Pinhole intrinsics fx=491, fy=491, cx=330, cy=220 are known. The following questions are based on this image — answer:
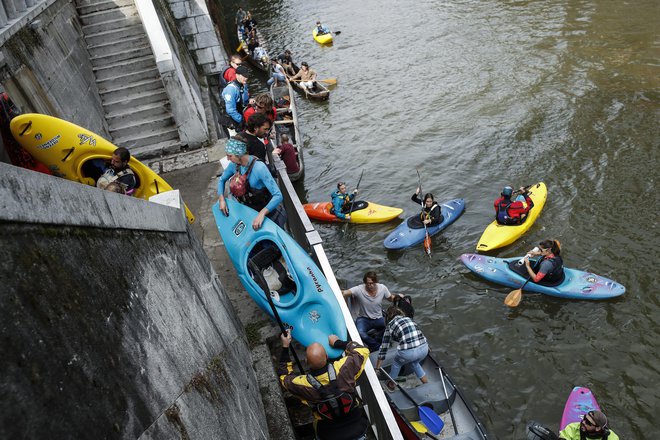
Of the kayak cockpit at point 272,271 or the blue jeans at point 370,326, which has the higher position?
the kayak cockpit at point 272,271

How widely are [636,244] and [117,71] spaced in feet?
39.6

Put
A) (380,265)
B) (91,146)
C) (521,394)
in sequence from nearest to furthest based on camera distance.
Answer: (91,146) → (521,394) → (380,265)

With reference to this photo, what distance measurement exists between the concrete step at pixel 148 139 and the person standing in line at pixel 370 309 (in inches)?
225

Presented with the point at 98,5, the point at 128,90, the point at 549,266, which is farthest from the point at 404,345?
the point at 98,5

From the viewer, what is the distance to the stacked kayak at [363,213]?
40.2 feet

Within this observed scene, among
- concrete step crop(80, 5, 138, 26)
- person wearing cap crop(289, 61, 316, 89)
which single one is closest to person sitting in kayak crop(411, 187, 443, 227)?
concrete step crop(80, 5, 138, 26)

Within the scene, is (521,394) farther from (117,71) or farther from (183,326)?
(117,71)

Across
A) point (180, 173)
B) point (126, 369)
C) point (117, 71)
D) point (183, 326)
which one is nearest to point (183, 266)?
point (183, 326)

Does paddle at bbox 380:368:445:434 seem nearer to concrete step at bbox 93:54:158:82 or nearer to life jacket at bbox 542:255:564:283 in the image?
life jacket at bbox 542:255:564:283

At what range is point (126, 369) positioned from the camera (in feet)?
9.14

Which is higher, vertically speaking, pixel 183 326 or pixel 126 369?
pixel 126 369

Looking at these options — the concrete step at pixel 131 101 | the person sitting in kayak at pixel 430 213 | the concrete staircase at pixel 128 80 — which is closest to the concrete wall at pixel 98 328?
the concrete staircase at pixel 128 80

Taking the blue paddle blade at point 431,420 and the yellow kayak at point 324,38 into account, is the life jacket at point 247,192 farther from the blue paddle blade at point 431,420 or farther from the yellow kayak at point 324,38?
the yellow kayak at point 324,38

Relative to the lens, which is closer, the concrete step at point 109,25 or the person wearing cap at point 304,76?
the concrete step at point 109,25
